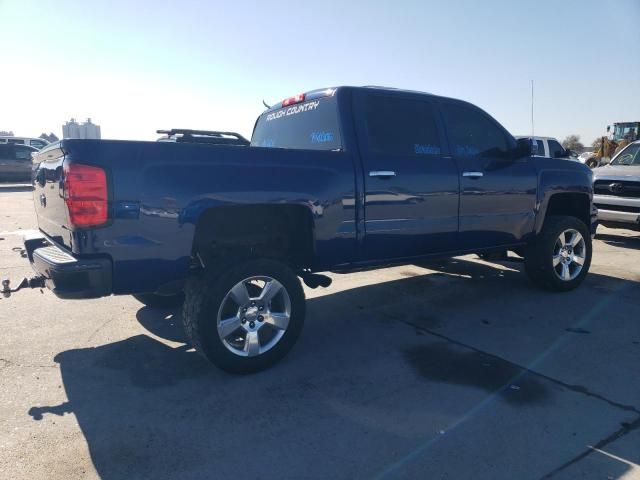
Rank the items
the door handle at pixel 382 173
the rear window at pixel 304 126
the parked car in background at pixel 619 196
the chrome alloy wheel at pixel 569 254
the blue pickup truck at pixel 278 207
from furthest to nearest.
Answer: the parked car in background at pixel 619 196, the chrome alloy wheel at pixel 569 254, the rear window at pixel 304 126, the door handle at pixel 382 173, the blue pickup truck at pixel 278 207

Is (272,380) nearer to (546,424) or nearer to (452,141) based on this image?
(546,424)

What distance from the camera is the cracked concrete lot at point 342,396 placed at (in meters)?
2.52

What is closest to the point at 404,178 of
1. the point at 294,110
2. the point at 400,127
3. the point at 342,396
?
the point at 400,127

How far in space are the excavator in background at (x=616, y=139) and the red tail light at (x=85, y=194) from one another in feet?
81.0

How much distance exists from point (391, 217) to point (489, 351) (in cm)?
134

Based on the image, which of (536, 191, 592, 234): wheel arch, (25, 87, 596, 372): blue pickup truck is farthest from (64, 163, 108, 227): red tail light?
(536, 191, 592, 234): wheel arch

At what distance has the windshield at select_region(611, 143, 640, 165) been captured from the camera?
963 centimetres

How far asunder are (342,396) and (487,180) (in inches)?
106

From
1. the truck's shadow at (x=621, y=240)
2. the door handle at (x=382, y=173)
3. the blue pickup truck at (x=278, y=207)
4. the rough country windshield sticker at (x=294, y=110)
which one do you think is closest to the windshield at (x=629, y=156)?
A: the truck's shadow at (x=621, y=240)

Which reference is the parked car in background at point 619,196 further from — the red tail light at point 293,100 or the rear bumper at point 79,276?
the rear bumper at point 79,276

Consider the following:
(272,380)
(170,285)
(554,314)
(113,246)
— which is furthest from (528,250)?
(113,246)

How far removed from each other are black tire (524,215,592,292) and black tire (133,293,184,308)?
12.8 feet

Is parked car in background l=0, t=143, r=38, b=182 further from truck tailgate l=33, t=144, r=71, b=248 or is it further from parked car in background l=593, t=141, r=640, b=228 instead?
parked car in background l=593, t=141, r=640, b=228

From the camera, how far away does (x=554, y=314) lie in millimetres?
4887
